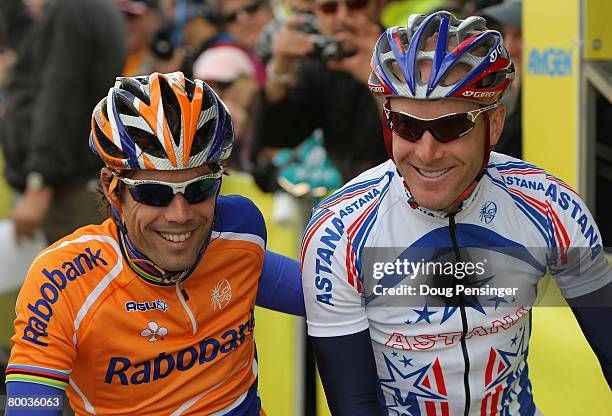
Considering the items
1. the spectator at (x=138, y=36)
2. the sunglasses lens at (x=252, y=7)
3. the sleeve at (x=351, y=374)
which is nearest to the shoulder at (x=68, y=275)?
the sleeve at (x=351, y=374)

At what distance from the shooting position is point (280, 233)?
20.8 ft

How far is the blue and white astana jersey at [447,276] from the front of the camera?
11.4 ft

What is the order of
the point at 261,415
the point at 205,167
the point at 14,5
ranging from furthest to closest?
the point at 14,5 < the point at 261,415 < the point at 205,167

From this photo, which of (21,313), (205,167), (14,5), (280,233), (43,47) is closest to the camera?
(21,313)

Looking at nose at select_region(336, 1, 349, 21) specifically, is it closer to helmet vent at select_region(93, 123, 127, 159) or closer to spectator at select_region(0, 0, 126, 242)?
spectator at select_region(0, 0, 126, 242)

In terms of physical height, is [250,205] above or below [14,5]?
below

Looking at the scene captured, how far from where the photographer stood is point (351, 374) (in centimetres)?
345

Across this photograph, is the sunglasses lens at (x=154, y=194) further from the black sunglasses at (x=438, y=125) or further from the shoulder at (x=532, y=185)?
the shoulder at (x=532, y=185)

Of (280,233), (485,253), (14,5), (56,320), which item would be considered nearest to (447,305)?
(485,253)

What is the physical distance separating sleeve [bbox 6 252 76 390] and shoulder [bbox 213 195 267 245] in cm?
63

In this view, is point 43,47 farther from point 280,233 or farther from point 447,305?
point 447,305

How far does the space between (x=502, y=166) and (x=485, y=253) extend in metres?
0.35

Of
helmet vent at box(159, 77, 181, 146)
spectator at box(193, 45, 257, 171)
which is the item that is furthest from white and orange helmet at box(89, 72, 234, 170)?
spectator at box(193, 45, 257, 171)

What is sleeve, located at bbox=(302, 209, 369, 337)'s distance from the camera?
3.44 m
